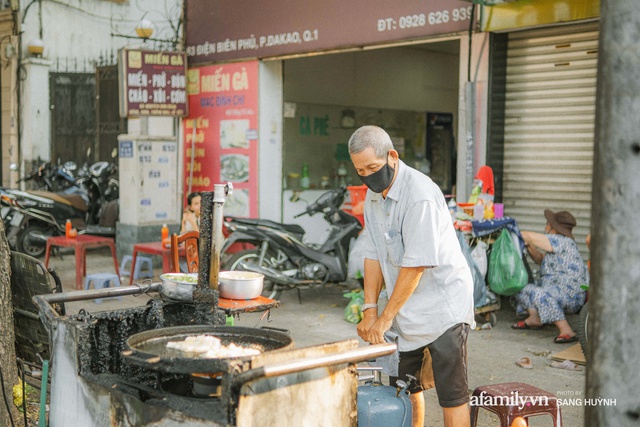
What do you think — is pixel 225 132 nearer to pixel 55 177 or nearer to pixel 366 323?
pixel 55 177

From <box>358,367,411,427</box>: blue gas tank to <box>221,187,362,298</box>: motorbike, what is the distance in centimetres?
469

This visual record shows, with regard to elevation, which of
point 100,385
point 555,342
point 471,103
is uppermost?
point 471,103

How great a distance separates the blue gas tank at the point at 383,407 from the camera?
334 centimetres

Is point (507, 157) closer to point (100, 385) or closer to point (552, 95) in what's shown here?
point (552, 95)

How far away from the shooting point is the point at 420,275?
12.0 ft

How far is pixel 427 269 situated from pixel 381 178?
523 mm

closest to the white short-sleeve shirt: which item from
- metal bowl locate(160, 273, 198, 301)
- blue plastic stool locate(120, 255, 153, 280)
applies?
metal bowl locate(160, 273, 198, 301)

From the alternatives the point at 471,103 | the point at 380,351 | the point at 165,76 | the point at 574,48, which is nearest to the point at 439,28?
the point at 471,103

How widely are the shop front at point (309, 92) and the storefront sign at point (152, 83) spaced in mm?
615

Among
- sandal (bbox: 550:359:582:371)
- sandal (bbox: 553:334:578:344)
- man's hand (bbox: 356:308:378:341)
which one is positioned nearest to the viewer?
man's hand (bbox: 356:308:378:341)

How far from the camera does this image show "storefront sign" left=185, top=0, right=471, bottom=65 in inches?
341

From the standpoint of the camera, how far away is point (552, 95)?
319 inches

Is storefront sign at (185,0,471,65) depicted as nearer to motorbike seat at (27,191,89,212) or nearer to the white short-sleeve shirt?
motorbike seat at (27,191,89,212)

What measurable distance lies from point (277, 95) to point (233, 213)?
192 cm
